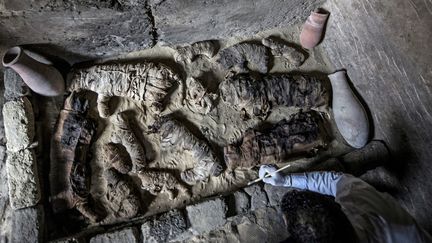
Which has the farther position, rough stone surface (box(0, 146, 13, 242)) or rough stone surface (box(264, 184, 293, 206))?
rough stone surface (box(264, 184, 293, 206))

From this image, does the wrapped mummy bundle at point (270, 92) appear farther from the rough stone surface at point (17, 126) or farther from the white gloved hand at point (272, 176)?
the rough stone surface at point (17, 126)

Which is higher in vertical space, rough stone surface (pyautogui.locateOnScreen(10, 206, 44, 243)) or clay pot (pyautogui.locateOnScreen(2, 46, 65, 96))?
clay pot (pyautogui.locateOnScreen(2, 46, 65, 96))

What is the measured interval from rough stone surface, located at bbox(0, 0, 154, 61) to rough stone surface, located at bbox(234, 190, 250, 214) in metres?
1.56

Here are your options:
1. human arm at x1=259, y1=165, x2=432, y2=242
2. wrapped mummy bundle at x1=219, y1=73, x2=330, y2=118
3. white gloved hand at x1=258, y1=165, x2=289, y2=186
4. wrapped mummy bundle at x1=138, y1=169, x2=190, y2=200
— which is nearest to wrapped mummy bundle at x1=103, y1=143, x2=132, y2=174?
wrapped mummy bundle at x1=138, y1=169, x2=190, y2=200

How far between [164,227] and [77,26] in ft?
5.60

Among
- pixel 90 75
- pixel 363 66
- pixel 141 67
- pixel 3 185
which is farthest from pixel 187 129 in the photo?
pixel 363 66

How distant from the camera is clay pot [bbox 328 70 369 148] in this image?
11.4ft

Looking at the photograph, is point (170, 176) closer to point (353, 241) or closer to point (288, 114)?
point (288, 114)

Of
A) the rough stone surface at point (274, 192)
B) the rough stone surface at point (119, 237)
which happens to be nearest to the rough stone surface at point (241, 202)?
the rough stone surface at point (274, 192)

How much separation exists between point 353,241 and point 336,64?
215 centimetres

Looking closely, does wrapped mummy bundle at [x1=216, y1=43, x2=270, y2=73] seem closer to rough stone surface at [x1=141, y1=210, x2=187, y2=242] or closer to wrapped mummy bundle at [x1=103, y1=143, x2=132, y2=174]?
wrapped mummy bundle at [x1=103, y1=143, x2=132, y2=174]

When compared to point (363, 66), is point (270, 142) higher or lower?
lower

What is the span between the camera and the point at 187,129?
3.26 meters

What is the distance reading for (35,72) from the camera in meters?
2.75
